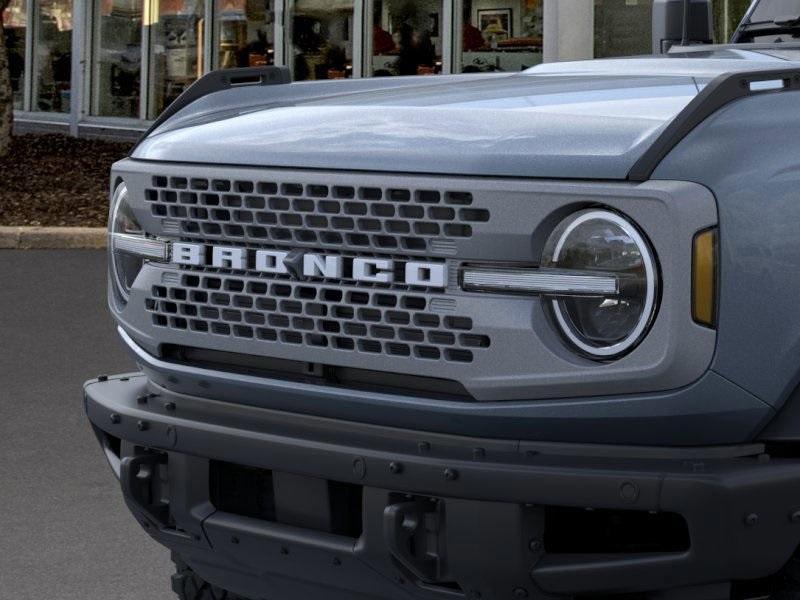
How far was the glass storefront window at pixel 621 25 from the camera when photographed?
20250mm

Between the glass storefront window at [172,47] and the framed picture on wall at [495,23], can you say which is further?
the glass storefront window at [172,47]

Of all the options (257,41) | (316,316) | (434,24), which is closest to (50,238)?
(434,24)

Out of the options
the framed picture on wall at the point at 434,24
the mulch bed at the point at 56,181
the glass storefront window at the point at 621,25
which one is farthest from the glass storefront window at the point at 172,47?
the glass storefront window at the point at 621,25

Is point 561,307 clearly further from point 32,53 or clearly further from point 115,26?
point 32,53

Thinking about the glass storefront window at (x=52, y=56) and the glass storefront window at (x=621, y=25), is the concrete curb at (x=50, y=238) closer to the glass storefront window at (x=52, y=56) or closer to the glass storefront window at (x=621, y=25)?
the glass storefront window at (x=621, y=25)

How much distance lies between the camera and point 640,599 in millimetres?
3010

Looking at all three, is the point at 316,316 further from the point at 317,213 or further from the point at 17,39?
the point at 17,39

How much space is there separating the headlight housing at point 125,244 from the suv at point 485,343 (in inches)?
2.0

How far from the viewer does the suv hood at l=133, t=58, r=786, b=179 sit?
2943 mm

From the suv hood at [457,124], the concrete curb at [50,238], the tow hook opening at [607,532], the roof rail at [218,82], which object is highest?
the roof rail at [218,82]

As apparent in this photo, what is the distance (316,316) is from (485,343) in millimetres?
381

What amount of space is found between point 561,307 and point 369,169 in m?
0.47

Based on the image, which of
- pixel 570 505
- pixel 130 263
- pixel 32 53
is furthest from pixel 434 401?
pixel 32 53

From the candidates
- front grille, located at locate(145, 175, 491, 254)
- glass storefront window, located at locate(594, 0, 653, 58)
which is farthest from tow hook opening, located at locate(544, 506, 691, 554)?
glass storefront window, located at locate(594, 0, 653, 58)
